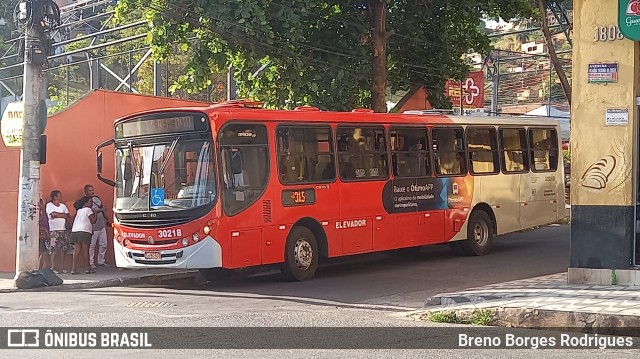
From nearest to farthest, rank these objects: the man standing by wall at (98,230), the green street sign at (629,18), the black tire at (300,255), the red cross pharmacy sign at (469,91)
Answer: the green street sign at (629,18) < the black tire at (300,255) < the man standing by wall at (98,230) < the red cross pharmacy sign at (469,91)

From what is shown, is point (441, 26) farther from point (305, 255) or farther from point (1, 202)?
point (1, 202)

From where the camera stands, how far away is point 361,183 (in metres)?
17.0

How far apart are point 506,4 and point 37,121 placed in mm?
13421

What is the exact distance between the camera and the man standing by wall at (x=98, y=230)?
1775 cm

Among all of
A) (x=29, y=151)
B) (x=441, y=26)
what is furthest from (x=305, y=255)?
(x=441, y=26)

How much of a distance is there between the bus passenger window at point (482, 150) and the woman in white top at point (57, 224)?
8765mm

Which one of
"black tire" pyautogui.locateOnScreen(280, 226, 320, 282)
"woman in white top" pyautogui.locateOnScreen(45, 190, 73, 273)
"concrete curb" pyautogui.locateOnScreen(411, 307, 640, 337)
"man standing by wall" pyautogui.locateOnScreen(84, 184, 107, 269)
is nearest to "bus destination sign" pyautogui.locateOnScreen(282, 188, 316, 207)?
"black tire" pyautogui.locateOnScreen(280, 226, 320, 282)

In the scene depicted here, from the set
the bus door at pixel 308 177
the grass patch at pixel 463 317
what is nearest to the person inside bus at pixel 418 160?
the bus door at pixel 308 177

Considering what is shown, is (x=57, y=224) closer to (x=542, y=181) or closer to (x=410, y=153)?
(x=410, y=153)

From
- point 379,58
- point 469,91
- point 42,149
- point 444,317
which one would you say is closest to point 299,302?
point 444,317

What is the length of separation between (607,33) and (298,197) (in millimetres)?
6030

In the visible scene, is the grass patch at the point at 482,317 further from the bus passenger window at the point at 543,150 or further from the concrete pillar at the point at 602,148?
the bus passenger window at the point at 543,150

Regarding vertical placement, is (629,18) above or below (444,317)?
above

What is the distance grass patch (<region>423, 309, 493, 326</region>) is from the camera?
10547 mm
